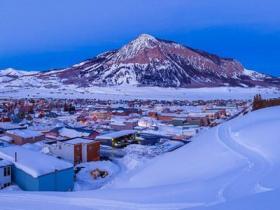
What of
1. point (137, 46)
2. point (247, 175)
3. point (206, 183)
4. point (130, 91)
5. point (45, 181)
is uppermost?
point (137, 46)

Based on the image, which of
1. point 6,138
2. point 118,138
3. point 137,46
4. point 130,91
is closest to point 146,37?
point 137,46

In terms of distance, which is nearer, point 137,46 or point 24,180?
point 24,180

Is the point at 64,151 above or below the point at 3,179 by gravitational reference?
above

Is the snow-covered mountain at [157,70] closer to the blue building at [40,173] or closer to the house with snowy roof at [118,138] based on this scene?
the house with snowy roof at [118,138]

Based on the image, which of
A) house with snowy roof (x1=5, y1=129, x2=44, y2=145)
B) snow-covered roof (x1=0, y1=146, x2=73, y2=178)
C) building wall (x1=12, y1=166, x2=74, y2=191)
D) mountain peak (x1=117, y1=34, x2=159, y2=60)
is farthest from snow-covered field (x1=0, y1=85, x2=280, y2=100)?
building wall (x1=12, y1=166, x2=74, y2=191)

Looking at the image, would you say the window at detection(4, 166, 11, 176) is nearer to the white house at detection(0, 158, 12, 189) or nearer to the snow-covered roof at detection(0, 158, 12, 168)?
the white house at detection(0, 158, 12, 189)

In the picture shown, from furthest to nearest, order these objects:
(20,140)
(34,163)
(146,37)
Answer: (146,37) → (20,140) → (34,163)

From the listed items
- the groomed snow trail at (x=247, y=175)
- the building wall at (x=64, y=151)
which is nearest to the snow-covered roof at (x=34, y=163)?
the building wall at (x=64, y=151)

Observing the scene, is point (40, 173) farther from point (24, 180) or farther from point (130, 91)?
point (130, 91)

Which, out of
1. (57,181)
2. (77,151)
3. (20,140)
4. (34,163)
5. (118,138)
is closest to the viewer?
(57,181)
